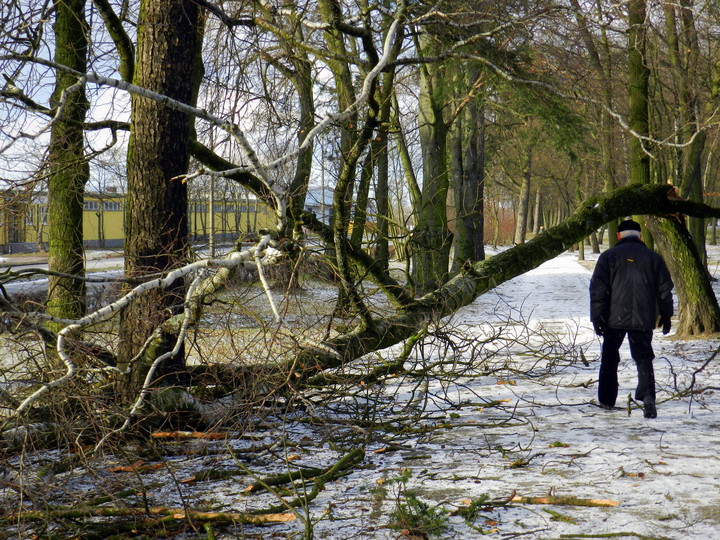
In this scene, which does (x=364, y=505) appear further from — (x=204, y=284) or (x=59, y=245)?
(x=59, y=245)

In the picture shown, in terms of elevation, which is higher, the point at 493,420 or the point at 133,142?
the point at 133,142

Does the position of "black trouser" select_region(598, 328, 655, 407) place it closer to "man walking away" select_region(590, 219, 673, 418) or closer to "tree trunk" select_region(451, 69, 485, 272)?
"man walking away" select_region(590, 219, 673, 418)

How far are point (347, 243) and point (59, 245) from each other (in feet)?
13.6

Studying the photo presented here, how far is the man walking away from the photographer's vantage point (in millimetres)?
6312

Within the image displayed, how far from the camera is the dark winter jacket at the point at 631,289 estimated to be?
635 cm

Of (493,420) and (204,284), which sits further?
(493,420)

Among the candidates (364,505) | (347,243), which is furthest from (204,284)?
(364,505)

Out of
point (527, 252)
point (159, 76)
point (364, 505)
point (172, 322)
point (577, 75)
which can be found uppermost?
point (577, 75)

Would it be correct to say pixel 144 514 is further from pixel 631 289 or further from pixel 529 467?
pixel 631 289

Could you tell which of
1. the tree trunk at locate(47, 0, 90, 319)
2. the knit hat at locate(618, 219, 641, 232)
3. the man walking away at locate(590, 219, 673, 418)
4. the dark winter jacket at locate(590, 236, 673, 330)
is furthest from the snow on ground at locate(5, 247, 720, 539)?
the tree trunk at locate(47, 0, 90, 319)

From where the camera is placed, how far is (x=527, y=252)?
8180 millimetres

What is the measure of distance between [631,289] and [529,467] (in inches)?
92.6

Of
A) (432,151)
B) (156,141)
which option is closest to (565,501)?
(156,141)

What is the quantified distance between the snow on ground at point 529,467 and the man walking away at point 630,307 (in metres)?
0.31
